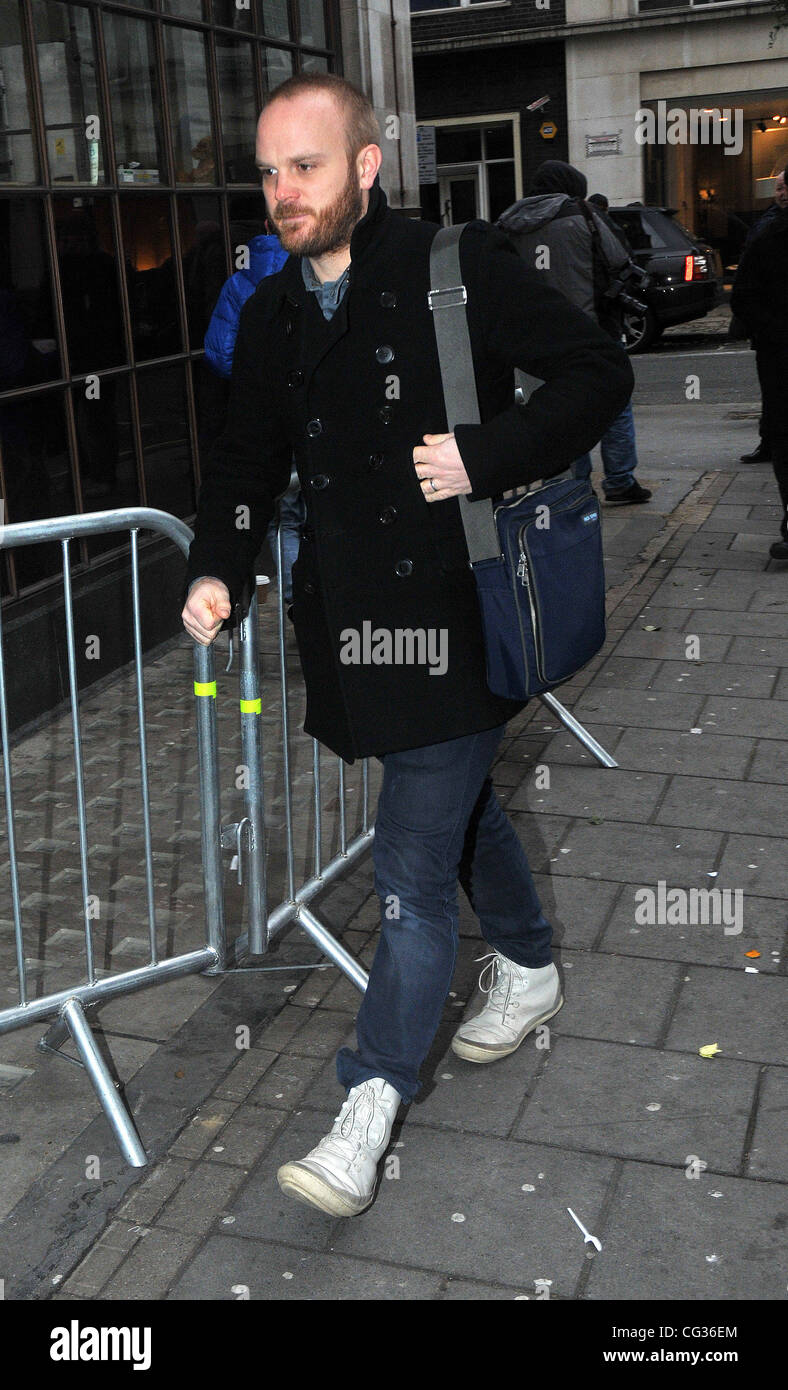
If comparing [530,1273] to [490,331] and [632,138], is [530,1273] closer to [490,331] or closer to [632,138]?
[490,331]

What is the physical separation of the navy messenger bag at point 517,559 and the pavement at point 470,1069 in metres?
1.04

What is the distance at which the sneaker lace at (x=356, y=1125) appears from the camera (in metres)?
3.05

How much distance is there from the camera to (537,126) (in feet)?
87.1

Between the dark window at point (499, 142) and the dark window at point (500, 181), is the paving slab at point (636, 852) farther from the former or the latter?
the dark window at point (499, 142)

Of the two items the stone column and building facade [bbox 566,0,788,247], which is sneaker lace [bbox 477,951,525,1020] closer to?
the stone column

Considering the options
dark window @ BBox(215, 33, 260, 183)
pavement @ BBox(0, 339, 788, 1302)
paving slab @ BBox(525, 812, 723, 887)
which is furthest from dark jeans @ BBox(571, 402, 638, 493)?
paving slab @ BBox(525, 812, 723, 887)

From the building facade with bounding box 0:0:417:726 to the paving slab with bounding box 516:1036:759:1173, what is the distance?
3.28 metres

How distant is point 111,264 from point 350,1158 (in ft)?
16.5

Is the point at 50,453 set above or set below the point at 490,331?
below

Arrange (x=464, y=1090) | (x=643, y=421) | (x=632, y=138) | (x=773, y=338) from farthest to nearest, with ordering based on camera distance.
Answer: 1. (x=632, y=138)
2. (x=643, y=421)
3. (x=773, y=338)
4. (x=464, y=1090)

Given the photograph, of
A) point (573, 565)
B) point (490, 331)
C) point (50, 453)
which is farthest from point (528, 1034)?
point (50, 453)

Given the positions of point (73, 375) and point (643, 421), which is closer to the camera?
point (73, 375)

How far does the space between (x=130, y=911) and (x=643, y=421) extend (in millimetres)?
10248

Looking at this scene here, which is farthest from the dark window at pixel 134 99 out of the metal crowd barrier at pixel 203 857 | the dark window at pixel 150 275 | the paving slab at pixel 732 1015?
the paving slab at pixel 732 1015
